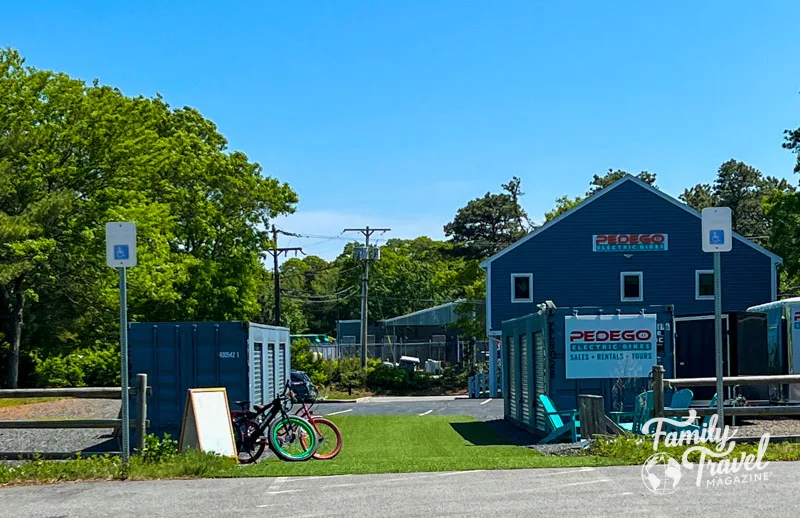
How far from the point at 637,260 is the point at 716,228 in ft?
98.5

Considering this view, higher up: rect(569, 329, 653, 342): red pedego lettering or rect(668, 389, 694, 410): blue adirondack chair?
rect(569, 329, 653, 342): red pedego lettering

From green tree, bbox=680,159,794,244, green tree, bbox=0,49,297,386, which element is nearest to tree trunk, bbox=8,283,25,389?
green tree, bbox=0,49,297,386

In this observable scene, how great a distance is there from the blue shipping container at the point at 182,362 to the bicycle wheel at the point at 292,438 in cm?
255

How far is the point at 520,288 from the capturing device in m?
41.3

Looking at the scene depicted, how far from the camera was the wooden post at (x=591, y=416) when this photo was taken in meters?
14.8

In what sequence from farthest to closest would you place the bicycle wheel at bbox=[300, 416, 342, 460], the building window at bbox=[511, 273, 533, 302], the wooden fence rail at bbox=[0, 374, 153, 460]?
the building window at bbox=[511, 273, 533, 302] < the bicycle wheel at bbox=[300, 416, 342, 460] < the wooden fence rail at bbox=[0, 374, 153, 460]

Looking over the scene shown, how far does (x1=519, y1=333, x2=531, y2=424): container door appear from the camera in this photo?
20156 millimetres

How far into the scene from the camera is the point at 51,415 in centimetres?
2812

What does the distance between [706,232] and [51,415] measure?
22355 mm

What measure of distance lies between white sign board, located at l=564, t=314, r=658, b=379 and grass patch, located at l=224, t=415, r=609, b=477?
7.09 feet

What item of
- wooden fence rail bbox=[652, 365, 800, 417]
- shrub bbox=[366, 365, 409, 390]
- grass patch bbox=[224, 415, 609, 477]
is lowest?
shrub bbox=[366, 365, 409, 390]

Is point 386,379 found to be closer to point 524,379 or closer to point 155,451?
point 524,379

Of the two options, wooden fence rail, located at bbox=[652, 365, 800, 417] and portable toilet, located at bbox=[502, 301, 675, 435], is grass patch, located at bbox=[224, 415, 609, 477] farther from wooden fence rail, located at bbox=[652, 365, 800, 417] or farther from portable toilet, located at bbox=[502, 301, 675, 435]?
portable toilet, located at bbox=[502, 301, 675, 435]

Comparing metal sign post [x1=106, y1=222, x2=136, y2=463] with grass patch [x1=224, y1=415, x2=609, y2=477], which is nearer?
grass patch [x1=224, y1=415, x2=609, y2=477]
